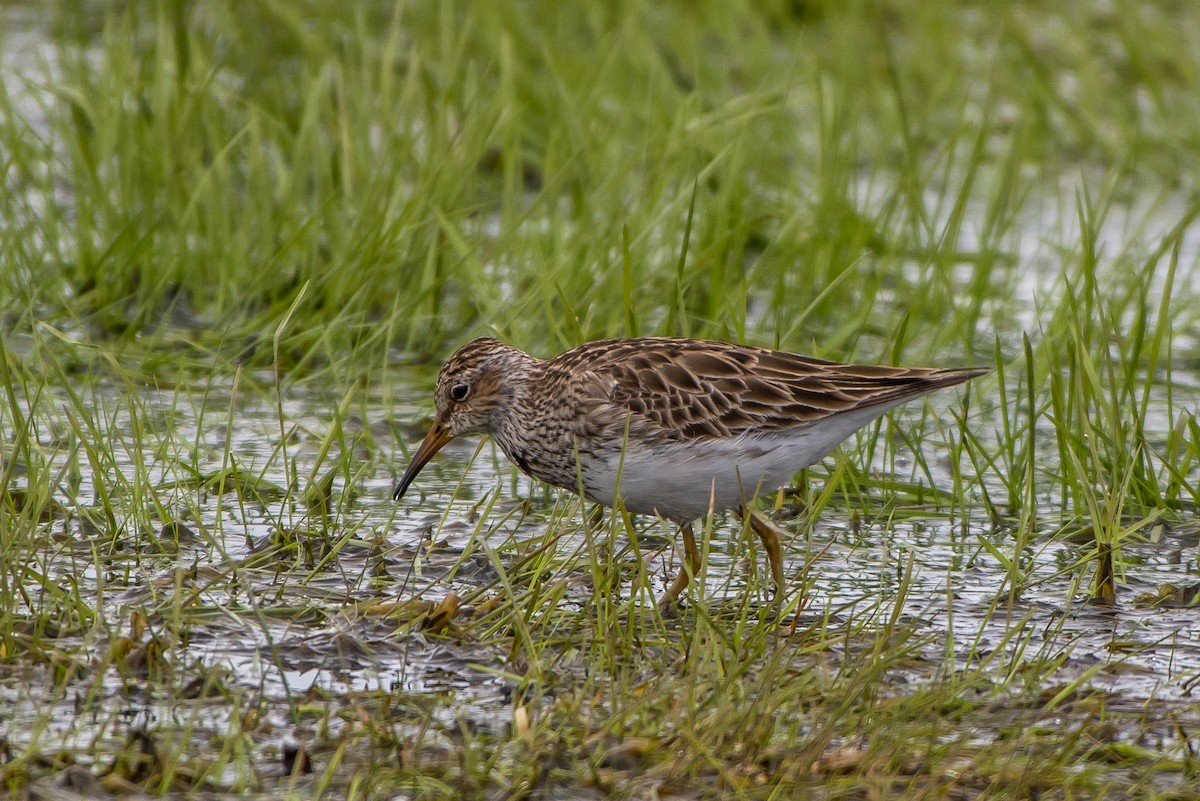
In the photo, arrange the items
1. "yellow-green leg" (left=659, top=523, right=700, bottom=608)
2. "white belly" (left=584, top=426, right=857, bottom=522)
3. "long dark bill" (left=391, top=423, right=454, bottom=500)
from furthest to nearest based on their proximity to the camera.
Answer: "long dark bill" (left=391, top=423, right=454, bottom=500)
"white belly" (left=584, top=426, right=857, bottom=522)
"yellow-green leg" (left=659, top=523, right=700, bottom=608)

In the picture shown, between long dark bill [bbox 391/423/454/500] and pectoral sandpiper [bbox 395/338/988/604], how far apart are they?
0.41 metres

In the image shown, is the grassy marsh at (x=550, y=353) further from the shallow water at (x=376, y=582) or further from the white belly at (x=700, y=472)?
the white belly at (x=700, y=472)

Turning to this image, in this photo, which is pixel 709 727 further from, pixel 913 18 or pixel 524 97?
pixel 913 18

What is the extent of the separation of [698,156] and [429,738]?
5.06 m

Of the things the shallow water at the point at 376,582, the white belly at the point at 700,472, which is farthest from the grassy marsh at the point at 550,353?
the white belly at the point at 700,472

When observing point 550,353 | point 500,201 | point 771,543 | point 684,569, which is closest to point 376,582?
point 684,569

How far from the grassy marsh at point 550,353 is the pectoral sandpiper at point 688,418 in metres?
0.18

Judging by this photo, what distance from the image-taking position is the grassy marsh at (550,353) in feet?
16.3

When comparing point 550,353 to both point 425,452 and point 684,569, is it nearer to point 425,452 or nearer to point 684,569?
point 425,452

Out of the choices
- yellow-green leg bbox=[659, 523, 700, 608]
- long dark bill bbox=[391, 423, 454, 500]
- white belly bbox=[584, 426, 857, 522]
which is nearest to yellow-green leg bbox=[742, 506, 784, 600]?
white belly bbox=[584, 426, 857, 522]

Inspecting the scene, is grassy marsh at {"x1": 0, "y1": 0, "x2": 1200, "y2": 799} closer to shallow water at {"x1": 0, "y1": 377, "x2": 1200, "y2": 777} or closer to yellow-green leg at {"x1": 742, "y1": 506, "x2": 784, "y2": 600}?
shallow water at {"x1": 0, "y1": 377, "x2": 1200, "y2": 777}

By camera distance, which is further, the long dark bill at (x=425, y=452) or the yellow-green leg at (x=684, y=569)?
the long dark bill at (x=425, y=452)

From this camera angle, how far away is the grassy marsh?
4.96 meters

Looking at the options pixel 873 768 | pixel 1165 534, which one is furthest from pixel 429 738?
pixel 1165 534
